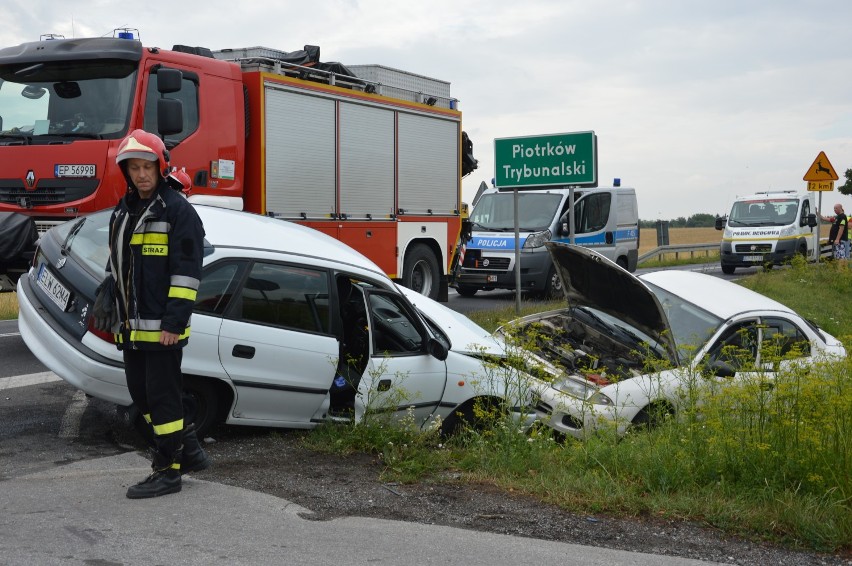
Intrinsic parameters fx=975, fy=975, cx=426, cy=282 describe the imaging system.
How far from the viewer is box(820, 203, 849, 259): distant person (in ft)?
77.4

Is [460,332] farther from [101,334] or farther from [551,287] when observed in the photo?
[551,287]

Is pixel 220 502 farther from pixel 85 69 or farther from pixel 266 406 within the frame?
pixel 85 69

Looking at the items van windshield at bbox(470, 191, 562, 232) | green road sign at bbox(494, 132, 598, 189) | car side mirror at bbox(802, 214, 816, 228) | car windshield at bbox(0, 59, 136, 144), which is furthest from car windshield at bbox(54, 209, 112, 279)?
car side mirror at bbox(802, 214, 816, 228)

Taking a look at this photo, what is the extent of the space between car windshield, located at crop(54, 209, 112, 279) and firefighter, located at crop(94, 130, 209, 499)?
1.27 metres

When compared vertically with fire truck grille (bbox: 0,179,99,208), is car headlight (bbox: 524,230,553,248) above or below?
below

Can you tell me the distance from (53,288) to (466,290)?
13.6 meters

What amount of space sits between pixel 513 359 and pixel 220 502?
2.46 metres

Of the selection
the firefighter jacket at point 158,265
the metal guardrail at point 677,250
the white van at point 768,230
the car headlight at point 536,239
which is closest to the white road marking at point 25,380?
the firefighter jacket at point 158,265

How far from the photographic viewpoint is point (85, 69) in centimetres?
1041

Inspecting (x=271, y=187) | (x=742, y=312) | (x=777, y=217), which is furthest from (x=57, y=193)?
(x=777, y=217)

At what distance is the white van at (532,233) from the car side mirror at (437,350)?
10368 mm

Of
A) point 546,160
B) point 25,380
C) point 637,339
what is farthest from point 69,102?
point 637,339

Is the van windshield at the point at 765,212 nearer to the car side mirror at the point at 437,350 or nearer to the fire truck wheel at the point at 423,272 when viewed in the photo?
the fire truck wheel at the point at 423,272

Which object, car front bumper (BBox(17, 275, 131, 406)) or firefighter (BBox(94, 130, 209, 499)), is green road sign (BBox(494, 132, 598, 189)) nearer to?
car front bumper (BBox(17, 275, 131, 406))
